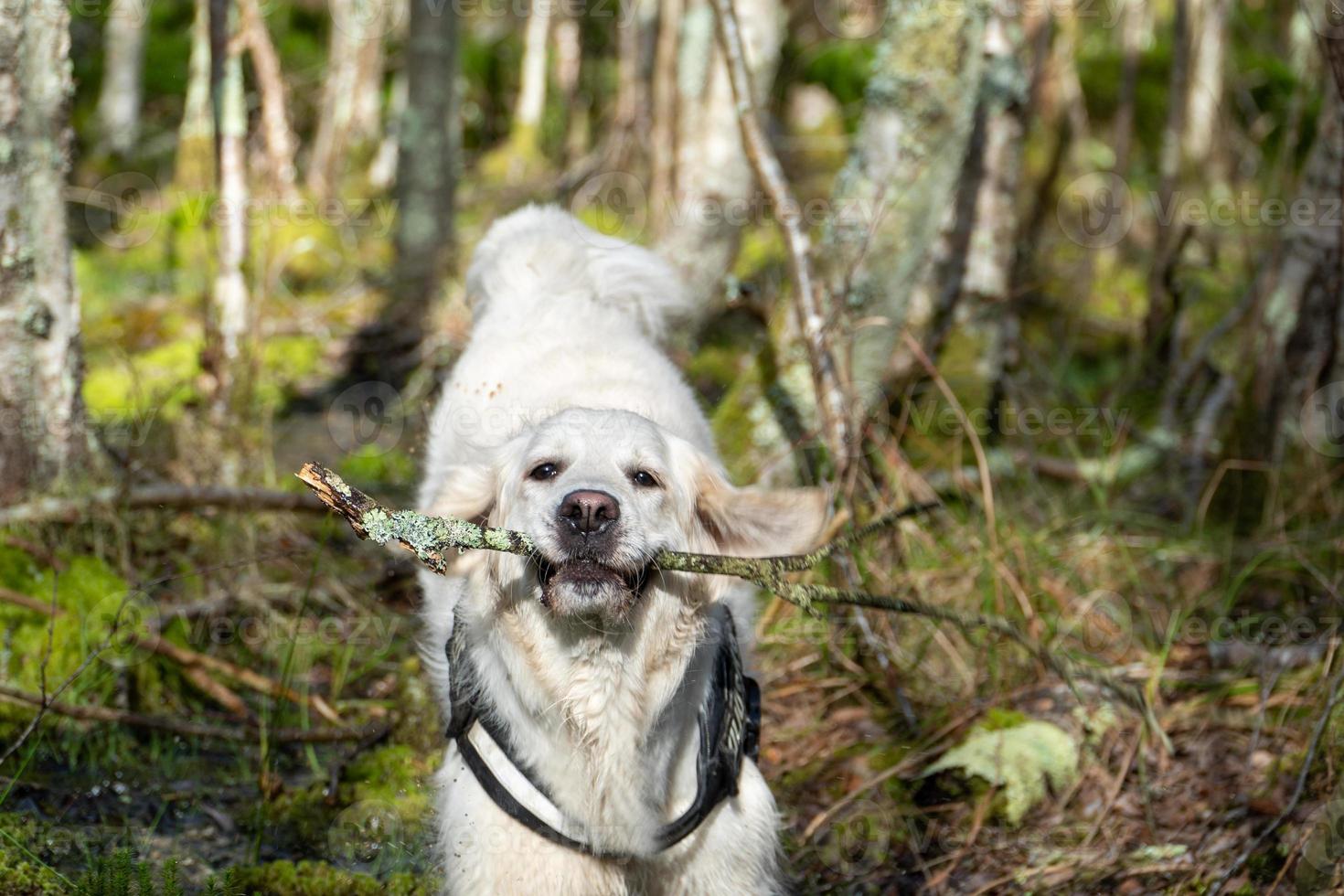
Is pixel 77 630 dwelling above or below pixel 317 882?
above

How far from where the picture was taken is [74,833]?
3.54 m

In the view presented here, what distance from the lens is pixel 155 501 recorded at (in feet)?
15.4

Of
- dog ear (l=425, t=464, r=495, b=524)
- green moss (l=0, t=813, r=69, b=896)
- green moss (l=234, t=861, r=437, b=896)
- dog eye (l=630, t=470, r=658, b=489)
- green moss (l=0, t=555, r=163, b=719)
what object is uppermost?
dog eye (l=630, t=470, r=658, b=489)

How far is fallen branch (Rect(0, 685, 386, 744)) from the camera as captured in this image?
3.93m

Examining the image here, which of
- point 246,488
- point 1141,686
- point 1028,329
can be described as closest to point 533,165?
point 1028,329

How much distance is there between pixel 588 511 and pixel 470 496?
65 cm

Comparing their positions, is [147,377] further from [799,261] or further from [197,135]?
[799,261]

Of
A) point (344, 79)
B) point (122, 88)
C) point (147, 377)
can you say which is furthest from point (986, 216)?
point (122, 88)

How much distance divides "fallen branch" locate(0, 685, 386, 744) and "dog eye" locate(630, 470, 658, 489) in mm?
1744

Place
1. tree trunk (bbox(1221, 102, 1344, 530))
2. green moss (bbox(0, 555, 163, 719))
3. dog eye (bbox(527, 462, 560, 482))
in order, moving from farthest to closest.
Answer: tree trunk (bbox(1221, 102, 1344, 530)) → green moss (bbox(0, 555, 163, 719)) → dog eye (bbox(527, 462, 560, 482))

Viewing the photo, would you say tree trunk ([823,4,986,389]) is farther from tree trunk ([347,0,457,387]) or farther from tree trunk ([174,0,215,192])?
tree trunk ([174,0,215,192])

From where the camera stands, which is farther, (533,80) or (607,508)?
(533,80)

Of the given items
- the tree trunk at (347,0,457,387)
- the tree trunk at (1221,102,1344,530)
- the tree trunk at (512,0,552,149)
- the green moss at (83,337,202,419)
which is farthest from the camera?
the tree trunk at (512,0,552,149)

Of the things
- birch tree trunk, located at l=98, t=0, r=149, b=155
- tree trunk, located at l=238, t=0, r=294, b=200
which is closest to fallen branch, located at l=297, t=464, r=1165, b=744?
tree trunk, located at l=238, t=0, r=294, b=200
